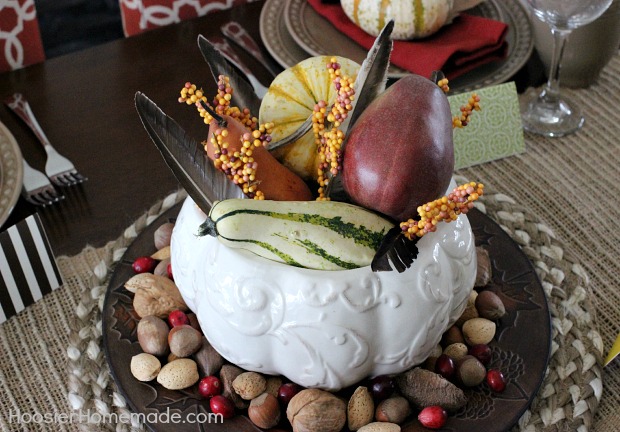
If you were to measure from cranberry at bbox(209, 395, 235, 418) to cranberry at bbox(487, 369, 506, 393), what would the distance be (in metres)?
0.21

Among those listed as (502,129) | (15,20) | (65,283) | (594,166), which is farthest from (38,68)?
(594,166)

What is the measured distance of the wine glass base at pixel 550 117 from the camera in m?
0.98

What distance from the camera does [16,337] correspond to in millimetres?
733

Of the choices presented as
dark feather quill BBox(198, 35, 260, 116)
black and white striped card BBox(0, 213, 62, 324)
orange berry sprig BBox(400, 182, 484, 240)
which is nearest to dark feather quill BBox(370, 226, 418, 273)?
orange berry sprig BBox(400, 182, 484, 240)

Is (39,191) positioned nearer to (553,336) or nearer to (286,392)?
(286,392)

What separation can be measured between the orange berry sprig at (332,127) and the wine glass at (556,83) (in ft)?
1.34

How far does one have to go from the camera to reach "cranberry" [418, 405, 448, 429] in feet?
1.91

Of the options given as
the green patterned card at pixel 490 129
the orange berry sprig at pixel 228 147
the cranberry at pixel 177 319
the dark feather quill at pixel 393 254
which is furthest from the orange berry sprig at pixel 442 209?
the green patterned card at pixel 490 129

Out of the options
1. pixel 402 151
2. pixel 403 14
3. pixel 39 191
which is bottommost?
pixel 39 191

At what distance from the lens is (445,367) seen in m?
0.62

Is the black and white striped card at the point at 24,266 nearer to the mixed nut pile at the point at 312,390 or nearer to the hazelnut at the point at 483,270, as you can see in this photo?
the mixed nut pile at the point at 312,390

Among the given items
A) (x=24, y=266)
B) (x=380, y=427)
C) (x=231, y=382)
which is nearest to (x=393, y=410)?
(x=380, y=427)

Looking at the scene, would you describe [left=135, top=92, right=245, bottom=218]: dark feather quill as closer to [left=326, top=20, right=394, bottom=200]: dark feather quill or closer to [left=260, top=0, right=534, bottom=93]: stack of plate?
[left=326, top=20, right=394, bottom=200]: dark feather quill

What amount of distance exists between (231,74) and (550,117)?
487 millimetres
